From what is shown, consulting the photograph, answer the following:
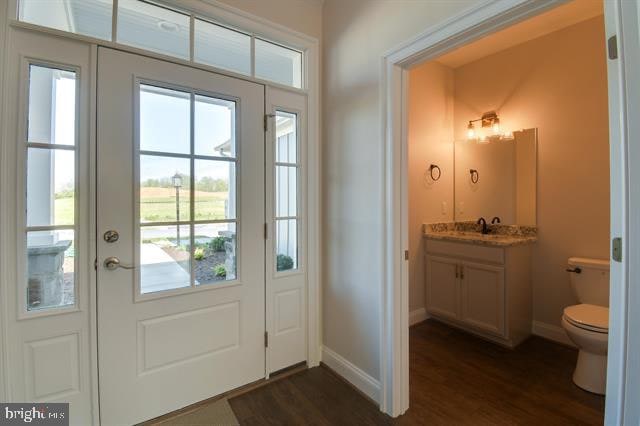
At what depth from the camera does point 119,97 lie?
1.55m

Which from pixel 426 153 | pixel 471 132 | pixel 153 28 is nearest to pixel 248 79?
pixel 153 28

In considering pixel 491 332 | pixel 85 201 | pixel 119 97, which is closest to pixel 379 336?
pixel 491 332

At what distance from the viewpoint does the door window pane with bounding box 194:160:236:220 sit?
1.80m

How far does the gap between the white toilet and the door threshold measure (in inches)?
72.8

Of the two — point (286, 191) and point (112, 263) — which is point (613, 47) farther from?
point (112, 263)

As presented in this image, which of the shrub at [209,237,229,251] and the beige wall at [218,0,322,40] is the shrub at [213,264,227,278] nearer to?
the shrub at [209,237,229,251]

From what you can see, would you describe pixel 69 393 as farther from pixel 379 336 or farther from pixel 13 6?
pixel 13 6

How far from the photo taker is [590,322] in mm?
1898

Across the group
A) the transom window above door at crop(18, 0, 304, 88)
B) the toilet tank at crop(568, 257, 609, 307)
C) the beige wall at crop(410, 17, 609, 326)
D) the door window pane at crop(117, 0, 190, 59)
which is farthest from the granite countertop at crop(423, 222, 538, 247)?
the door window pane at crop(117, 0, 190, 59)

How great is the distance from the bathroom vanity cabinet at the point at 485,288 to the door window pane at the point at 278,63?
6.78 feet

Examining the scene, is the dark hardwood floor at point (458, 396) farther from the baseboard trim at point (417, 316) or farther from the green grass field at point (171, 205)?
the green grass field at point (171, 205)

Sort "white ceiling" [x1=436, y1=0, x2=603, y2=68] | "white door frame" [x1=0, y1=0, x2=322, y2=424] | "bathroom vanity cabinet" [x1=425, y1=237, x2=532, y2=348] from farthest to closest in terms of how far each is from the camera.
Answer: "bathroom vanity cabinet" [x1=425, y1=237, x2=532, y2=348] → "white ceiling" [x1=436, y1=0, x2=603, y2=68] → "white door frame" [x1=0, y1=0, x2=322, y2=424]

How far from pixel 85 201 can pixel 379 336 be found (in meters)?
1.77

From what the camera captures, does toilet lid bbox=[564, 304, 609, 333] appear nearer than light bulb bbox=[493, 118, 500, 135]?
Yes
